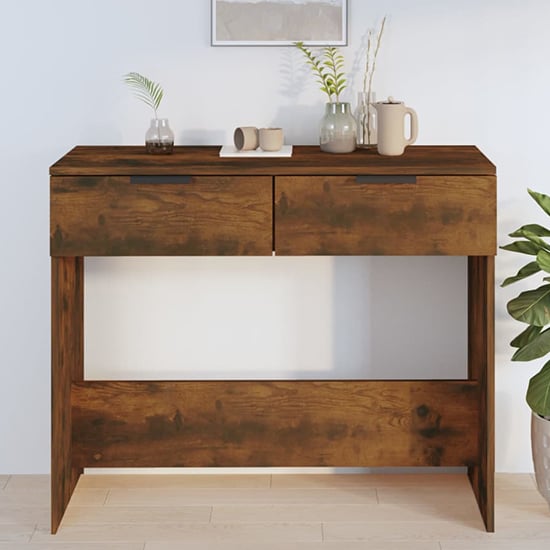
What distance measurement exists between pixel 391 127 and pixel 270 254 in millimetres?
546

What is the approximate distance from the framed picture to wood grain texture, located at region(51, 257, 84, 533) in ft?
2.96

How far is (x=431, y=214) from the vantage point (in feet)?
10.0

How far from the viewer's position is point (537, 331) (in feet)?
10.8

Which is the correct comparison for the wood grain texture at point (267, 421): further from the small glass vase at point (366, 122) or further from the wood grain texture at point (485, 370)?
the small glass vase at point (366, 122)

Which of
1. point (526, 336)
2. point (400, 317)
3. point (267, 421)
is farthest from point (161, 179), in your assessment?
point (526, 336)

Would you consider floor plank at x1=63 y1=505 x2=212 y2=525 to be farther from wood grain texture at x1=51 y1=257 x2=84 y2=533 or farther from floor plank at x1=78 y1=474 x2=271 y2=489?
floor plank at x1=78 y1=474 x2=271 y2=489

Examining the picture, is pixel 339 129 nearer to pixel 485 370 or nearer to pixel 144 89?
pixel 144 89

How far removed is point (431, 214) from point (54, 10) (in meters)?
1.42

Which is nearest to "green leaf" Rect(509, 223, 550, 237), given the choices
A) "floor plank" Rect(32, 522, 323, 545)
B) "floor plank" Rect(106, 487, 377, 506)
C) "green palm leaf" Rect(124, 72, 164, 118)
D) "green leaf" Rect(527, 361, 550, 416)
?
"green leaf" Rect(527, 361, 550, 416)

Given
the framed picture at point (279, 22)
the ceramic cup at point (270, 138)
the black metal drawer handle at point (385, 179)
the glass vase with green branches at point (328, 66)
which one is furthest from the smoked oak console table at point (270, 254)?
the framed picture at point (279, 22)

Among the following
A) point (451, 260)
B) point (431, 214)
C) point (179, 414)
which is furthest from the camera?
point (451, 260)

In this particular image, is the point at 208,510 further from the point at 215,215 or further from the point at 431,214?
the point at 431,214

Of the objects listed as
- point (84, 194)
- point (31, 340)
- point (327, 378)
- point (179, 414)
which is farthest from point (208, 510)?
point (84, 194)

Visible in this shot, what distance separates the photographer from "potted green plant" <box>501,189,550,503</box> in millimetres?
3119
